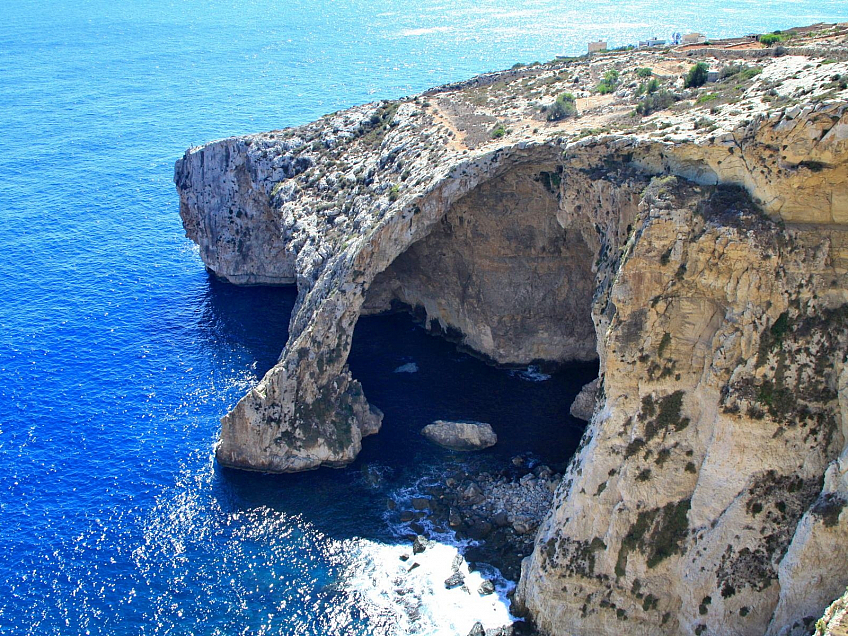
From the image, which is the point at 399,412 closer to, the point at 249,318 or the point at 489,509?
the point at 489,509

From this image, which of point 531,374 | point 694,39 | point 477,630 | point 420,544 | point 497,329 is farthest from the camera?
point 694,39

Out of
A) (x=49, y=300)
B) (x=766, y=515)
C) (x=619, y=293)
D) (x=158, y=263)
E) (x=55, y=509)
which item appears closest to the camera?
(x=766, y=515)

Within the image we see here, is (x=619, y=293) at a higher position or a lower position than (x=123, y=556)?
higher

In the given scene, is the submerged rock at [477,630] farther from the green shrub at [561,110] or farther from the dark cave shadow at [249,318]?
the green shrub at [561,110]

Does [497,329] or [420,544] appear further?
[497,329]

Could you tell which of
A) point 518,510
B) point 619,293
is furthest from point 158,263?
point 619,293

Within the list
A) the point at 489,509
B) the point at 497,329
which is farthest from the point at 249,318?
the point at 489,509

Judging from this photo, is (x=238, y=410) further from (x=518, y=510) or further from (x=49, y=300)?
(x=49, y=300)
